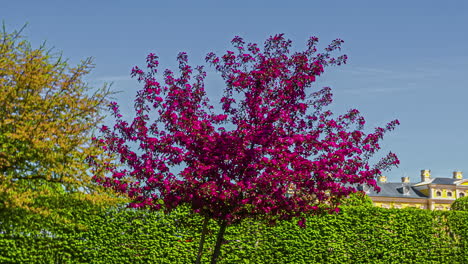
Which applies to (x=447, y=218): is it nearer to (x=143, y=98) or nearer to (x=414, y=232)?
(x=414, y=232)

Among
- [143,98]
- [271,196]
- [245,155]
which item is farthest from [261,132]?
[143,98]

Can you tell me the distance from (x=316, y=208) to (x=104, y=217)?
7.32 m

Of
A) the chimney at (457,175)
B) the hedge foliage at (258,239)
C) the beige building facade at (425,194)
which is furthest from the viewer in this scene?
the chimney at (457,175)

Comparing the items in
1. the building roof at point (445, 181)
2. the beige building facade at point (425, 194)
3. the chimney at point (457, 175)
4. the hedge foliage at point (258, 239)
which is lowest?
the hedge foliage at point (258, 239)

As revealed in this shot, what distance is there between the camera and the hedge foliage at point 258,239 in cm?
1630

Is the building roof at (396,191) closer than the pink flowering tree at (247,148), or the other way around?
the pink flowering tree at (247,148)

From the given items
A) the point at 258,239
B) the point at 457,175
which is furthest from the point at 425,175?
the point at 258,239

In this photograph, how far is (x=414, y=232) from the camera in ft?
63.2

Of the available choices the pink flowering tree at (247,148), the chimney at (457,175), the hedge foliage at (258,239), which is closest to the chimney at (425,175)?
the chimney at (457,175)

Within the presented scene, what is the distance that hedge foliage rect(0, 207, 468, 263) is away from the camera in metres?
16.3

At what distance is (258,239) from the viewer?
58.0 ft

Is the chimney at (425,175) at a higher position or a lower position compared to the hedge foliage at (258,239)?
higher

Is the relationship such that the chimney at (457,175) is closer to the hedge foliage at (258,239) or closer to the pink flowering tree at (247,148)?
the hedge foliage at (258,239)

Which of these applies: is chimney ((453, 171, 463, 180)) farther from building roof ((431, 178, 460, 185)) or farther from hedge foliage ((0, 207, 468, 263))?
hedge foliage ((0, 207, 468, 263))
